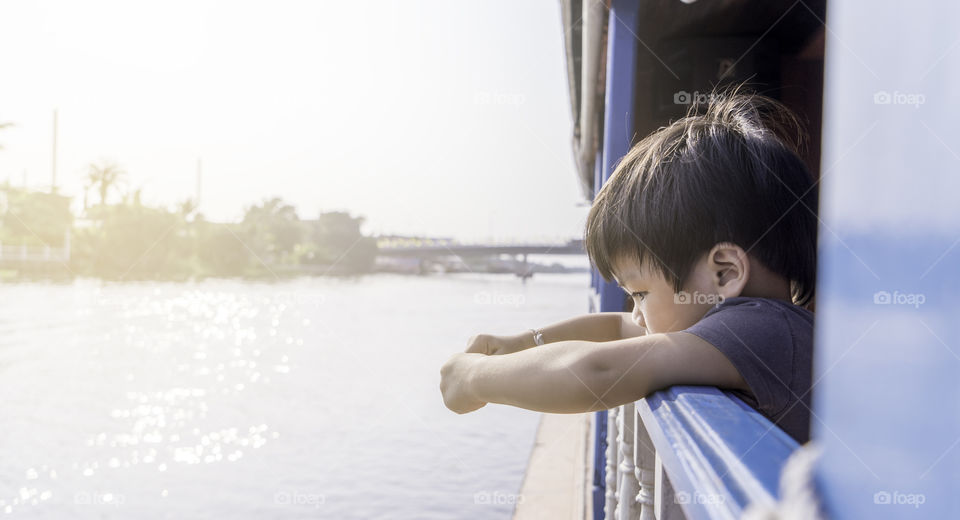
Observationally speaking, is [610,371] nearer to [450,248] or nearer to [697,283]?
[697,283]

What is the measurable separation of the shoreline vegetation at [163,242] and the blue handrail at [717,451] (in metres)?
34.8

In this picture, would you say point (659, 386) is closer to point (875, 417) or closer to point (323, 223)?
point (875, 417)

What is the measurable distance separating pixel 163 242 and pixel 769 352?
4828cm

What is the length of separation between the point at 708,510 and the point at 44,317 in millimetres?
30494

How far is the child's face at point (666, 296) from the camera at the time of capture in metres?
1.18

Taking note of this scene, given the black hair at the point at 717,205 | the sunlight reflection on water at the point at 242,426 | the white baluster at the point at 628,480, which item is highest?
the black hair at the point at 717,205

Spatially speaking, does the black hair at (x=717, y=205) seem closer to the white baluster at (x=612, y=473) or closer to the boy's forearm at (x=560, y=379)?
the boy's forearm at (x=560, y=379)

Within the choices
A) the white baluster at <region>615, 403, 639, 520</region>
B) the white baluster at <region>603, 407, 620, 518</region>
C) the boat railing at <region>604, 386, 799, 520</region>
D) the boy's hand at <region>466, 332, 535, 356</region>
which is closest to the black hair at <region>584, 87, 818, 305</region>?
the boat railing at <region>604, 386, 799, 520</region>

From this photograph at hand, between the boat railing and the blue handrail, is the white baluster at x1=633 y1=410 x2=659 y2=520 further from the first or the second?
the blue handrail

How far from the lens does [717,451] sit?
652mm

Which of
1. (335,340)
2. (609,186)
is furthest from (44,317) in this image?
(609,186)

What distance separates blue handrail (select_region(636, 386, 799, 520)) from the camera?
0.55 metres

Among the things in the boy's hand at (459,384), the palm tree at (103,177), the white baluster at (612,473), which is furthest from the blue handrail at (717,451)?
the palm tree at (103,177)

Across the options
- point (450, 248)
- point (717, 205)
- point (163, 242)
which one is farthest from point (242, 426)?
point (163, 242)
